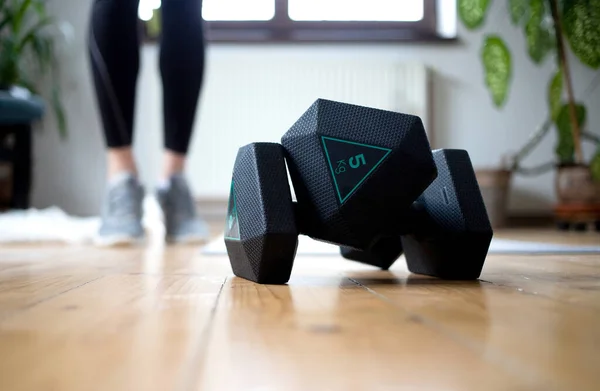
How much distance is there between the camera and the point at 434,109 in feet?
10.8

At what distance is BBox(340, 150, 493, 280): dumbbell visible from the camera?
774 millimetres

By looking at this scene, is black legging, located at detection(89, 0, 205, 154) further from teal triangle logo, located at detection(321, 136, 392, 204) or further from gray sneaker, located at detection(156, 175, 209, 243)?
teal triangle logo, located at detection(321, 136, 392, 204)

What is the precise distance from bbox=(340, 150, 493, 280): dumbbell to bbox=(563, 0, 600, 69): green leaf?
0.90 ft

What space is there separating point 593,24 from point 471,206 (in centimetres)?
34

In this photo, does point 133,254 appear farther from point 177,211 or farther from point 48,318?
point 48,318

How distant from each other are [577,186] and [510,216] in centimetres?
67

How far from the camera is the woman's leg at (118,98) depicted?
149 centimetres

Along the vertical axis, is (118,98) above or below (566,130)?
above

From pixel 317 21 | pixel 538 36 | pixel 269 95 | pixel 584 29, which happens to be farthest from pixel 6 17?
pixel 584 29

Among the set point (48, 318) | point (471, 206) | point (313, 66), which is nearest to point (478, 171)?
point (313, 66)

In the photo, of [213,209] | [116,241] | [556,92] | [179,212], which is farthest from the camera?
[213,209]

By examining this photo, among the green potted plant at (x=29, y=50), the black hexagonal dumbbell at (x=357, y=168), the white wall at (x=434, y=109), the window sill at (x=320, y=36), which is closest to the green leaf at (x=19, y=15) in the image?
the green potted plant at (x=29, y=50)

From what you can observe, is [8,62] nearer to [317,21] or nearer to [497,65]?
[317,21]

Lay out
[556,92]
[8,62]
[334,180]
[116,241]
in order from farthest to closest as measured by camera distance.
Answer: [8,62] → [556,92] → [116,241] → [334,180]
